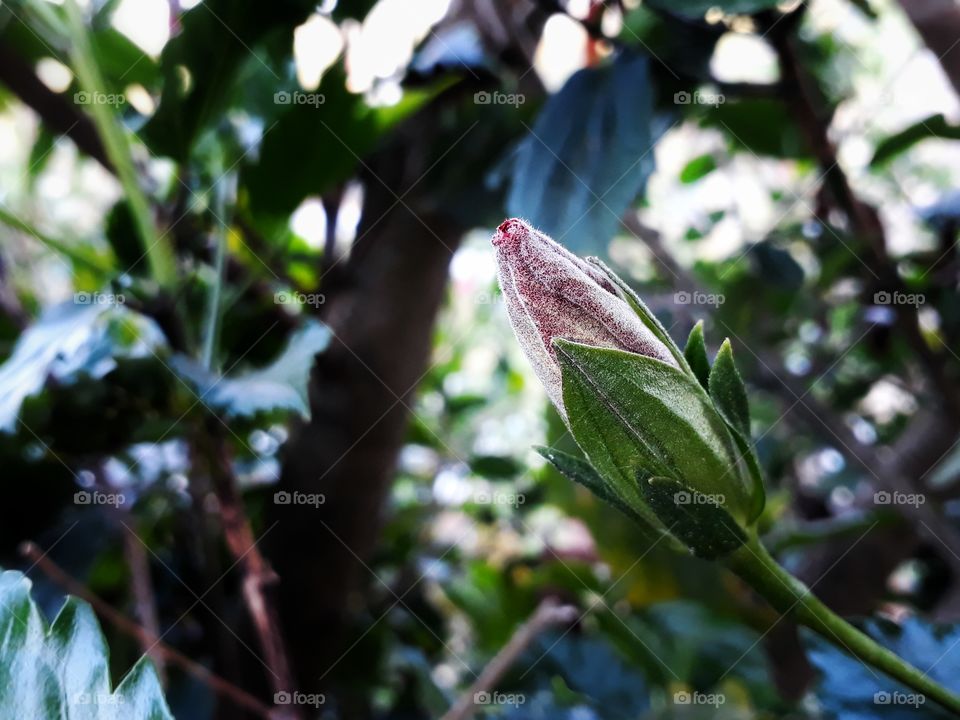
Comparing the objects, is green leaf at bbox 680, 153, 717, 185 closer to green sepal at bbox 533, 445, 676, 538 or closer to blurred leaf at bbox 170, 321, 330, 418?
blurred leaf at bbox 170, 321, 330, 418

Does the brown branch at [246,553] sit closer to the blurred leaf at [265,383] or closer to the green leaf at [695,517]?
the blurred leaf at [265,383]

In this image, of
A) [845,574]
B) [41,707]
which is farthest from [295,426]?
[845,574]

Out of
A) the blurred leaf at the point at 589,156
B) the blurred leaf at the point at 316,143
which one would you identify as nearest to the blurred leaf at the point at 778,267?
the blurred leaf at the point at 589,156

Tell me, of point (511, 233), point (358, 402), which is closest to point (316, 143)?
point (358, 402)

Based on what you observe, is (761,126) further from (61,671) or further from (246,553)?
(61,671)

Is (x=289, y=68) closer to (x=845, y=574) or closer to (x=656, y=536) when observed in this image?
(x=656, y=536)
